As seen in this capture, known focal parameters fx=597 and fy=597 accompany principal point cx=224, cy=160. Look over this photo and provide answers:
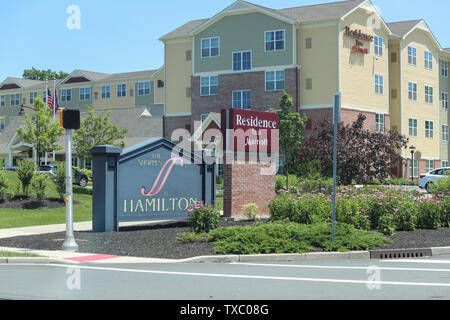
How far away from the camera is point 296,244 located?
45.3 feet

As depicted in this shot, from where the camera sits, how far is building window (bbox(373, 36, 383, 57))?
50.0m

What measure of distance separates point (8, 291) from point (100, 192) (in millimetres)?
8265

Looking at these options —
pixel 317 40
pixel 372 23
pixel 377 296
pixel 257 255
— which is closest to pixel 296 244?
pixel 257 255

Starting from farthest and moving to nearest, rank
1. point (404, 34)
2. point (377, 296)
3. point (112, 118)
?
point (112, 118) → point (404, 34) → point (377, 296)

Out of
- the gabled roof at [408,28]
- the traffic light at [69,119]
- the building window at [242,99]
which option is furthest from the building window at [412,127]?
the traffic light at [69,119]

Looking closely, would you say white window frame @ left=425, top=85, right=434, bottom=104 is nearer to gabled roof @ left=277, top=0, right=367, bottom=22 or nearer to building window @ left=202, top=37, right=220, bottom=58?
gabled roof @ left=277, top=0, right=367, bottom=22

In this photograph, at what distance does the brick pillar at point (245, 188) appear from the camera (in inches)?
795

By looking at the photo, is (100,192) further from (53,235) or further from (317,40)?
(317,40)

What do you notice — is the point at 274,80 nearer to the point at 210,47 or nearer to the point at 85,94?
the point at 210,47

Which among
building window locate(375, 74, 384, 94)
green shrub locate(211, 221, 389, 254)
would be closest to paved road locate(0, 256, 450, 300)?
green shrub locate(211, 221, 389, 254)

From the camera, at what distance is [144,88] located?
7262 centimetres

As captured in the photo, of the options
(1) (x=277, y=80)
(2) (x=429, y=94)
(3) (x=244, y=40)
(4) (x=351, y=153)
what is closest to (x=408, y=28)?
(2) (x=429, y=94)

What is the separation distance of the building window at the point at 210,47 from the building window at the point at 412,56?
17559 mm

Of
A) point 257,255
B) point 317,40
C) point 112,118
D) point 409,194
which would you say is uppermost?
point 317,40
